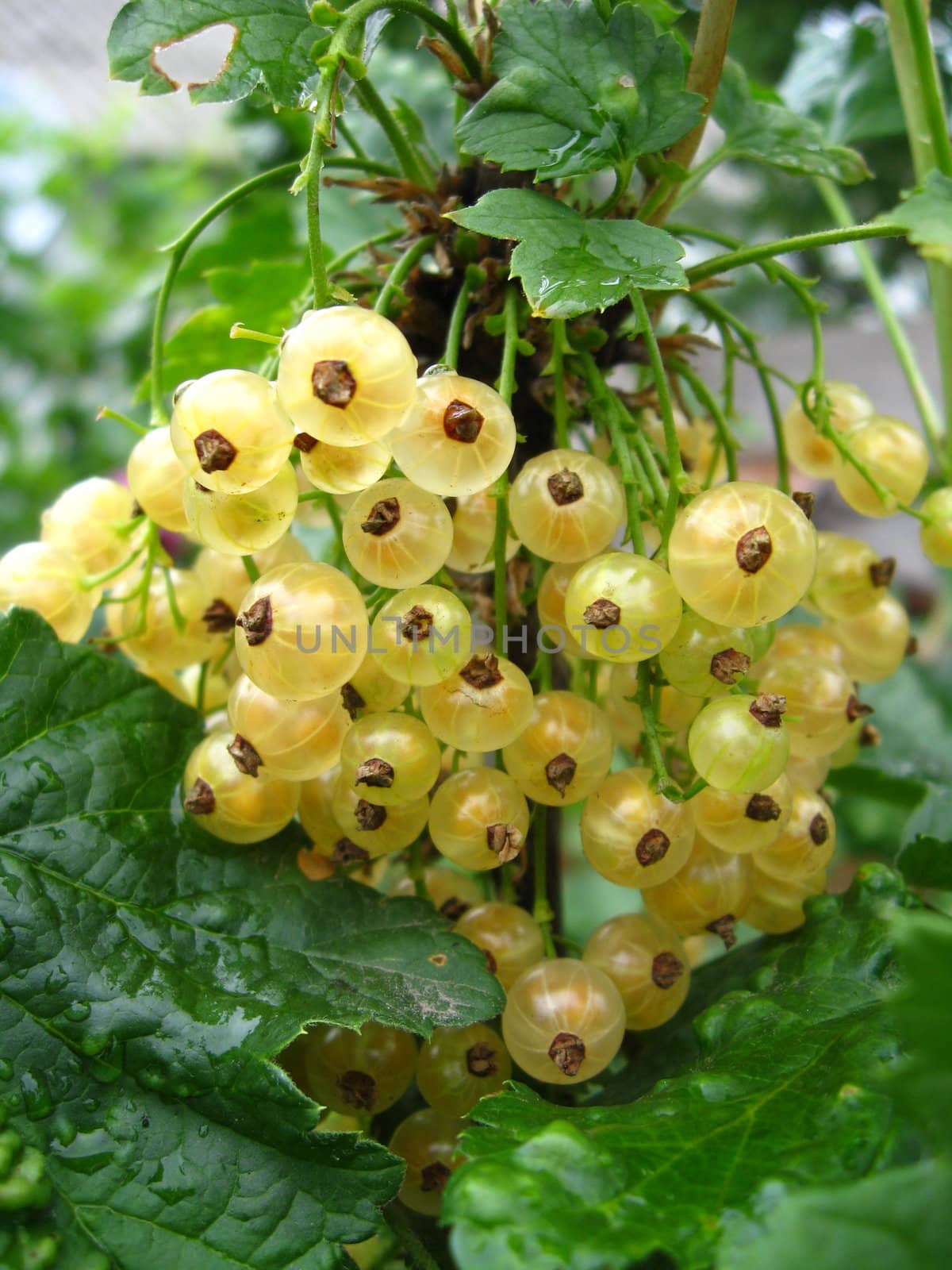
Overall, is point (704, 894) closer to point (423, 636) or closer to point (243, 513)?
point (423, 636)

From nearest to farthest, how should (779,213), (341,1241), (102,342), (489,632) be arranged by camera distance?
(341,1241)
(489,632)
(102,342)
(779,213)

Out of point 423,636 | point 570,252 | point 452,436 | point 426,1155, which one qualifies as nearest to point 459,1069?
point 426,1155

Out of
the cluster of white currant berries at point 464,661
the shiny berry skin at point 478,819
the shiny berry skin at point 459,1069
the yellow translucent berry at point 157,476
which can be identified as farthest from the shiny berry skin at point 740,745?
the yellow translucent berry at point 157,476

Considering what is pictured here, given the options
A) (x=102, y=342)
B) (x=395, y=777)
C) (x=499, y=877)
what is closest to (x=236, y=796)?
(x=395, y=777)

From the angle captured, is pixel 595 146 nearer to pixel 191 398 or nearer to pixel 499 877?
pixel 191 398

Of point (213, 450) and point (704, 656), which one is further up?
point (213, 450)

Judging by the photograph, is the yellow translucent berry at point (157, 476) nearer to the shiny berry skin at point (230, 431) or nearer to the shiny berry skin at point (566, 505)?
the shiny berry skin at point (230, 431)

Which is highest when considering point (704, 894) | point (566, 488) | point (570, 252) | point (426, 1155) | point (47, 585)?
point (570, 252)
